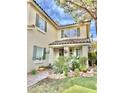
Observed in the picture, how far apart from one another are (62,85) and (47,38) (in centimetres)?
38

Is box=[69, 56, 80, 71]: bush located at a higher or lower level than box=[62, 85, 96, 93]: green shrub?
higher

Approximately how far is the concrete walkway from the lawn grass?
0.10 feet

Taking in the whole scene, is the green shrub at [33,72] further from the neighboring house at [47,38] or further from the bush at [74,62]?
the bush at [74,62]

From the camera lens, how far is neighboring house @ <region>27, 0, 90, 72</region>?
1716mm

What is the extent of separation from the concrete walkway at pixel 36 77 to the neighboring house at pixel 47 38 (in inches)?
2.4

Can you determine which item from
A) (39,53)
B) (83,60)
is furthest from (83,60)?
(39,53)

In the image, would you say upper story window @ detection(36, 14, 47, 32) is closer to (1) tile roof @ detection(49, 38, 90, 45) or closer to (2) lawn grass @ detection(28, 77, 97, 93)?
(1) tile roof @ detection(49, 38, 90, 45)

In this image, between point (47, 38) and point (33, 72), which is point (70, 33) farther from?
point (33, 72)

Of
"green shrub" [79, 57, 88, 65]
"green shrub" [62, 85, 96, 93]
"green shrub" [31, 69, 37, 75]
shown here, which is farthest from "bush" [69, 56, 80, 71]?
"green shrub" [31, 69, 37, 75]

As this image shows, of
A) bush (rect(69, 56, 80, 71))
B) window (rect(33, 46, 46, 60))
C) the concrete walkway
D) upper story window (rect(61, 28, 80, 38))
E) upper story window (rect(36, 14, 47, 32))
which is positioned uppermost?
upper story window (rect(36, 14, 47, 32))
